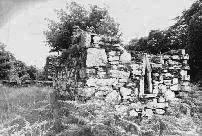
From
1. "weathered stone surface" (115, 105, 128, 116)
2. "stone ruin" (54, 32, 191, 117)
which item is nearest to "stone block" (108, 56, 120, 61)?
"stone ruin" (54, 32, 191, 117)

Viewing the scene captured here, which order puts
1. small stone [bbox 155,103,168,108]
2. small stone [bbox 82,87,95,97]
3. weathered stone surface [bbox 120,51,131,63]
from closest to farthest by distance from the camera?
1. small stone [bbox 82,87,95,97]
2. weathered stone surface [bbox 120,51,131,63]
3. small stone [bbox 155,103,168,108]

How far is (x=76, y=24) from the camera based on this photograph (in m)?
31.9

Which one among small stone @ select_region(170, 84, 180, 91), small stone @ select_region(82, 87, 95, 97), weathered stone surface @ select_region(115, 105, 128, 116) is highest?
small stone @ select_region(170, 84, 180, 91)

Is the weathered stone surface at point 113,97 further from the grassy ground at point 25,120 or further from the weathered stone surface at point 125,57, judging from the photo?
the grassy ground at point 25,120

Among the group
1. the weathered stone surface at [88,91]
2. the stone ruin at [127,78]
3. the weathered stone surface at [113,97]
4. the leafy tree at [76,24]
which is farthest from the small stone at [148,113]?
the leafy tree at [76,24]

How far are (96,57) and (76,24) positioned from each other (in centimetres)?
2605

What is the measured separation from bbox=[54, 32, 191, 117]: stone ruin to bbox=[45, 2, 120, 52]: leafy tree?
78.2 ft

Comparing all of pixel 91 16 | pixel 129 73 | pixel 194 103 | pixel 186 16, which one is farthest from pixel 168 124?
pixel 91 16

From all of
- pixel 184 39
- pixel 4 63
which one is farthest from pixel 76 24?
pixel 184 39

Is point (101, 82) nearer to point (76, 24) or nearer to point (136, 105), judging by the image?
point (136, 105)

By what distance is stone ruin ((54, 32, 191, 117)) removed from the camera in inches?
257

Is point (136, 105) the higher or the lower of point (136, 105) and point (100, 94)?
the lower

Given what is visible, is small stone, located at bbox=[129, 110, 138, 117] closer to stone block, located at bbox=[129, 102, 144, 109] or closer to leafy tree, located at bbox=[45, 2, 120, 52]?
stone block, located at bbox=[129, 102, 144, 109]

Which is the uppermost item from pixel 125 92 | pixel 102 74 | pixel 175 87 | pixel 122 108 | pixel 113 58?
pixel 113 58
